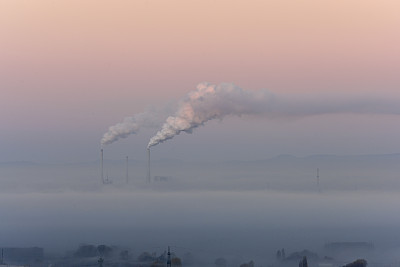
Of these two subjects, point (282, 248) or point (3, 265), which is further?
point (282, 248)

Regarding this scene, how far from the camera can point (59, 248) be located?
153 metres

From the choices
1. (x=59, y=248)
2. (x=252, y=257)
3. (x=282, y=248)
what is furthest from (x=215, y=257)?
(x=59, y=248)

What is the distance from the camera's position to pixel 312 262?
13725cm

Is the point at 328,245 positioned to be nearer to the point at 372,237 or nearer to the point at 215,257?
the point at 372,237

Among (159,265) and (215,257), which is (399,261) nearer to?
(215,257)

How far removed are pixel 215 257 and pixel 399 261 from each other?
131 feet

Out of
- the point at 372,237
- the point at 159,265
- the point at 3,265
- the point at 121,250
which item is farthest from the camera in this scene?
the point at 372,237

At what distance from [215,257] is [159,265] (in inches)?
740

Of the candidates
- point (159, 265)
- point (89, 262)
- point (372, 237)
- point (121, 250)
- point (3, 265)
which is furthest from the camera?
point (372, 237)

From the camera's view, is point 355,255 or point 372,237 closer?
point 355,255

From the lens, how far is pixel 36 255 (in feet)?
465

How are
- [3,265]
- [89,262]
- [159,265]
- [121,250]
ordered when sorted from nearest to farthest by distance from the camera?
[3,265] < [159,265] < [89,262] < [121,250]

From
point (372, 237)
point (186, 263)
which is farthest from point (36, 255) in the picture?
point (372, 237)

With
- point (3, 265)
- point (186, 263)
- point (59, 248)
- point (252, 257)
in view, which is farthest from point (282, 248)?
point (3, 265)
